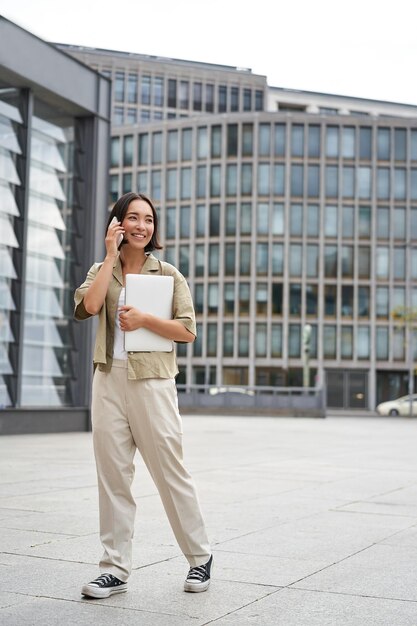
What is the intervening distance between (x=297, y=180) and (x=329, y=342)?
12.6m

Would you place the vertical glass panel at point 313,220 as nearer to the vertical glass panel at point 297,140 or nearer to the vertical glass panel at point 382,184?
the vertical glass panel at point 297,140

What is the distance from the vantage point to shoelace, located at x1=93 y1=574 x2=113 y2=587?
4.25 m

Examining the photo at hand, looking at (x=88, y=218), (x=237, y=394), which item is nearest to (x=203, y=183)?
(x=237, y=394)

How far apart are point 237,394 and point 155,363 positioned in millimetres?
43398

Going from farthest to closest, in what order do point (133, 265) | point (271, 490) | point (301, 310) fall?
point (301, 310) < point (271, 490) < point (133, 265)

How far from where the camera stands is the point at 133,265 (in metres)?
4.57

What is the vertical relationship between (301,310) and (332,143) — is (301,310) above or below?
below

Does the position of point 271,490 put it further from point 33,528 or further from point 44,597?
point 44,597

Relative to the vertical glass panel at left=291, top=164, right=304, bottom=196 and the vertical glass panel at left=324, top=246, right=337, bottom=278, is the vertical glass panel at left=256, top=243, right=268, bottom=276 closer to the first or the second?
the vertical glass panel at left=324, top=246, right=337, bottom=278

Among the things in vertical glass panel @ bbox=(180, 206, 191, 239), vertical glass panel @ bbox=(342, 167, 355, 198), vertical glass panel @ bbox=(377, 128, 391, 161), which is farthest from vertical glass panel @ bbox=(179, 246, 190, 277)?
vertical glass panel @ bbox=(377, 128, 391, 161)

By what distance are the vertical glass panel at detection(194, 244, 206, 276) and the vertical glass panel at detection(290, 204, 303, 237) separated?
702 centimetres

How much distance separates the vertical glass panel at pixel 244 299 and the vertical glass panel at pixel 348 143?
1255cm

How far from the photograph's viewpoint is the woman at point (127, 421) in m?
4.30

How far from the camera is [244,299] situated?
7056cm
